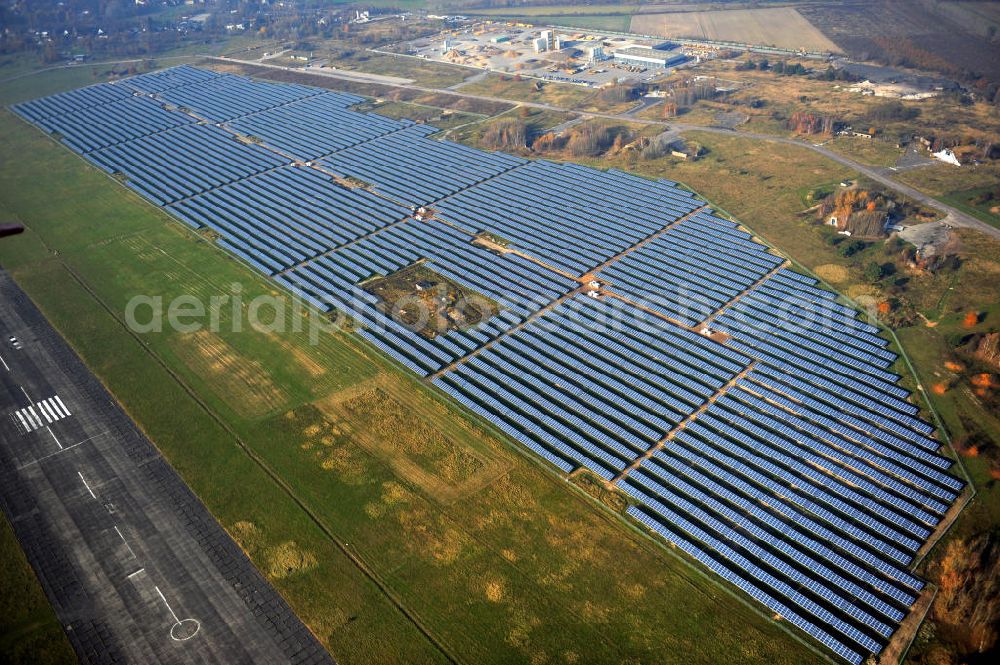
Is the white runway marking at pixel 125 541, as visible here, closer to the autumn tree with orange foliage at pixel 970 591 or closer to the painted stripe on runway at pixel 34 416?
the painted stripe on runway at pixel 34 416

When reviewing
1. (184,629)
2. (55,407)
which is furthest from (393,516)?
(55,407)

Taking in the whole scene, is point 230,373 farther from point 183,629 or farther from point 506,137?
point 506,137

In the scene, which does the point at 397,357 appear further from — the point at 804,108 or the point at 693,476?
the point at 804,108

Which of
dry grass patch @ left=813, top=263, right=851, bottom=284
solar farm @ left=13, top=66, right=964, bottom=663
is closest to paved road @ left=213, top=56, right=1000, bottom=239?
dry grass patch @ left=813, top=263, right=851, bottom=284

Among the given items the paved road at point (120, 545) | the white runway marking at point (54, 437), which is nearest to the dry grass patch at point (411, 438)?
the paved road at point (120, 545)

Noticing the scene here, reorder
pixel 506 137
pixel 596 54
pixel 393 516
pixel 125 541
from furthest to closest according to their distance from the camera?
pixel 596 54
pixel 506 137
pixel 393 516
pixel 125 541
